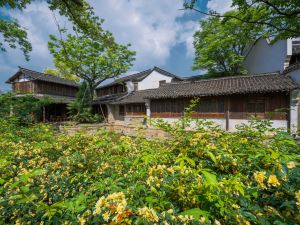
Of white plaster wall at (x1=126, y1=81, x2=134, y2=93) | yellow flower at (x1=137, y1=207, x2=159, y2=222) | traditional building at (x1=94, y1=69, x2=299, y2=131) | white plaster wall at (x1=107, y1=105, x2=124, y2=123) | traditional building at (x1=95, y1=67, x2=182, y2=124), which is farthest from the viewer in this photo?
white plaster wall at (x1=107, y1=105, x2=124, y2=123)

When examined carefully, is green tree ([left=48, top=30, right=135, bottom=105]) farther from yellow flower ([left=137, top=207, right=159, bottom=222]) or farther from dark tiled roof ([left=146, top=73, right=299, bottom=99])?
yellow flower ([left=137, top=207, right=159, bottom=222])

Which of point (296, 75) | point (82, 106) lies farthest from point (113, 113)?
point (296, 75)

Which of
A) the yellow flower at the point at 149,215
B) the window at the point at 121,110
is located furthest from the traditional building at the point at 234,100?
the yellow flower at the point at 149,215

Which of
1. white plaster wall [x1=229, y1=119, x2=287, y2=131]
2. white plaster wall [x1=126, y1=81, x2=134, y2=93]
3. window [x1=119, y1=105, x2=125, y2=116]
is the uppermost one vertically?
white plaster wall [x1=126, y1=81, x2=134, y2=93]

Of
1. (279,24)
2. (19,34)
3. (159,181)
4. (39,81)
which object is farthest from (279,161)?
(39,81)

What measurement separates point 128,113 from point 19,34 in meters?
13.9

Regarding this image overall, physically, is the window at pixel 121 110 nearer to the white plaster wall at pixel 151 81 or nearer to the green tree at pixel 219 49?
the white plaster wall at pixel 151 81

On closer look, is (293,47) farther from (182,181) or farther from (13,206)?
(13,206)

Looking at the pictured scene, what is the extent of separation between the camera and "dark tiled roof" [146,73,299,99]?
1254 cm

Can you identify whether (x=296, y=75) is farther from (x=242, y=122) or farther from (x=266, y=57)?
(x=266, y=57)

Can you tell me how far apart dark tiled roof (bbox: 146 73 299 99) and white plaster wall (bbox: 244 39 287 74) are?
5.25 metres

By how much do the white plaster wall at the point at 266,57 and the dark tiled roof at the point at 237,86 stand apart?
17.2 ft

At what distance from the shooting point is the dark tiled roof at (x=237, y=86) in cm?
1254

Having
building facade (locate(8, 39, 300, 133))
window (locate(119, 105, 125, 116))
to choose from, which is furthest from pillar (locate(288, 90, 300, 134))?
window (locate(119, 105, 125, 116))
